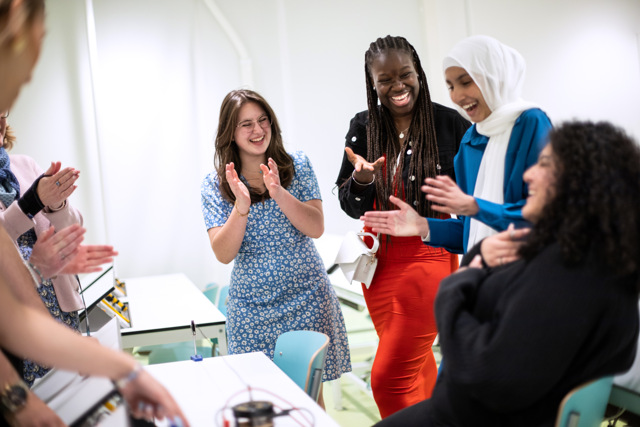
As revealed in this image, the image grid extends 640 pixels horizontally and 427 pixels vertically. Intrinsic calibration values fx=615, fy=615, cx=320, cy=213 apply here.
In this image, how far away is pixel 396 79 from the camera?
8.53ft

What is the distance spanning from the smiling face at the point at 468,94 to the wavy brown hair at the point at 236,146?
2.91 feet

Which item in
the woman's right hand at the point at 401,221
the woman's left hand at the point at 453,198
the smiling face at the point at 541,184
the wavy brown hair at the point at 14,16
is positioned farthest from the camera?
the woman's right hand at the point at 401,221

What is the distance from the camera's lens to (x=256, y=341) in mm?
2717

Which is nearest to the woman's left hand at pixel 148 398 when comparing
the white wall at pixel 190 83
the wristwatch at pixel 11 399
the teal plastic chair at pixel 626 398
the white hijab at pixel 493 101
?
the wristwatch at pixel 11 399

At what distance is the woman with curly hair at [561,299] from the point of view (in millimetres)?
1365

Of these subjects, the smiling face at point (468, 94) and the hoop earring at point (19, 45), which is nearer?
the hoop earring at point (19, 45)

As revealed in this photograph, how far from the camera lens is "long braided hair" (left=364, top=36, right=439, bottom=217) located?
258 cm

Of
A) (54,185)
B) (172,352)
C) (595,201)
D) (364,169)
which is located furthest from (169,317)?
(595,201)

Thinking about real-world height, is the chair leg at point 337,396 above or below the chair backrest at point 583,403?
below

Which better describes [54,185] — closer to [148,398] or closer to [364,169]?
[364,169]

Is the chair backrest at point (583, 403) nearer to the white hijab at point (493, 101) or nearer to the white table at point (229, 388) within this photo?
the white table at point (229, 388)

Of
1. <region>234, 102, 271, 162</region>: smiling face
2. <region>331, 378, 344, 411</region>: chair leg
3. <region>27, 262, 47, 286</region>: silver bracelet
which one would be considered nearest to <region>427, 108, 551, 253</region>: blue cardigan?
<region>234, 102, 271, 162</region>: smiling face

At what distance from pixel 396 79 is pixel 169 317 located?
179 cm

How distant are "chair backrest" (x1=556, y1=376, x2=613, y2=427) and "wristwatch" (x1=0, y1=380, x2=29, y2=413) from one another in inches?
47.0
